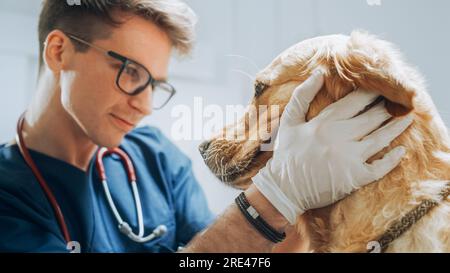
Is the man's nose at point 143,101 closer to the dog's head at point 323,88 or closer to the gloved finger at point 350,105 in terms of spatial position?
the dog's head at point 323,88

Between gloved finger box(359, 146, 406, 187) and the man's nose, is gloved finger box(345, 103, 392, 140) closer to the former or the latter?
gloved finger box(359, 146, 406, 187)

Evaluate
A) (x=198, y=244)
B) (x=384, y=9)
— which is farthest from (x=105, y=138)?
(x=384, y=9)

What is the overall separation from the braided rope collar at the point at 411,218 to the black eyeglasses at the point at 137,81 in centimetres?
69

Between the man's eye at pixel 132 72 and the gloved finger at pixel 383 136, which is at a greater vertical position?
the man's eye at pixel 132 72

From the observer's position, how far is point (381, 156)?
3.71 feet

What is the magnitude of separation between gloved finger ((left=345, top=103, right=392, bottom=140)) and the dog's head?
26 millimetres

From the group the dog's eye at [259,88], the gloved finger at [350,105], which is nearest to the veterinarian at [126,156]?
the gloved finger at [350,105]

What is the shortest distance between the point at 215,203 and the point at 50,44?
65cm

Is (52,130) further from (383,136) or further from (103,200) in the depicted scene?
(383,136)

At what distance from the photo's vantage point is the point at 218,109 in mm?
1337

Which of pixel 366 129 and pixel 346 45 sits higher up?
pixel 346 45

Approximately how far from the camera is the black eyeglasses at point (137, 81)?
129 cm

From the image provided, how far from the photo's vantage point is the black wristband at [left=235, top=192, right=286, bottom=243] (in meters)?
1.21

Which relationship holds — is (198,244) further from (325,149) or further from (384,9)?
(384,9)
